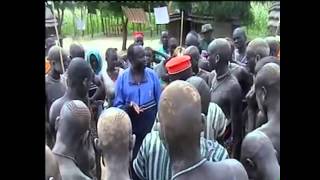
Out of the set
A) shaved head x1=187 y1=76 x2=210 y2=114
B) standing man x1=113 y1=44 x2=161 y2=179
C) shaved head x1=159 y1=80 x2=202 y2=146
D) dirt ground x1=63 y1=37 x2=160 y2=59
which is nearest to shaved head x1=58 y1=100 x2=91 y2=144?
shaved head x1=159 y1=80 x2=202 y2=146

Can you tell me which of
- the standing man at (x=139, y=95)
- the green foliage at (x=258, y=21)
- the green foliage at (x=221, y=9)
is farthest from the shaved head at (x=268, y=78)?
the green foliage at (x=221, y=9)

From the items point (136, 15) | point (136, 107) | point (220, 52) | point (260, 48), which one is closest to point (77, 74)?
point (136, 107)

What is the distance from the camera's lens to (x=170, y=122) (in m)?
2.08

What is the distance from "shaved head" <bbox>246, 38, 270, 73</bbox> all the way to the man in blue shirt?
0.87m

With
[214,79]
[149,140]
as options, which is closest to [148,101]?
[214,79]

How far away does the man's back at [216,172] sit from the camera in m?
2.04

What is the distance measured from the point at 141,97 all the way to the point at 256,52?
110 cm

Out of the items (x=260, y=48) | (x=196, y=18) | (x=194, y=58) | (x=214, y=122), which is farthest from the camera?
(x=196, y=18)

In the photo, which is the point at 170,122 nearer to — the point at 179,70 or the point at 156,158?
the point at 156,158

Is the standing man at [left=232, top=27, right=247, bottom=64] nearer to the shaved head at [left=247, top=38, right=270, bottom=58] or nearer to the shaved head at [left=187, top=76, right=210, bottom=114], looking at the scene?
the shaved head at [left=247, top=38, right=270, bottom=58]

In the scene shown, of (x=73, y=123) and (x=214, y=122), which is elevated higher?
(x=73, y=123)

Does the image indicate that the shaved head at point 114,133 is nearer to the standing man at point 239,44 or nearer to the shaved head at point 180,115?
the shaved head at point 180,115

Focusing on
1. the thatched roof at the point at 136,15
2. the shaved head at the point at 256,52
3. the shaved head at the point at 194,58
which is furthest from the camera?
the thatched roof at the point at 136,15

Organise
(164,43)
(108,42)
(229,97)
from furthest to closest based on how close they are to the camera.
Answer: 1. (108,42)
2. (164,43)
3. (229,97)
